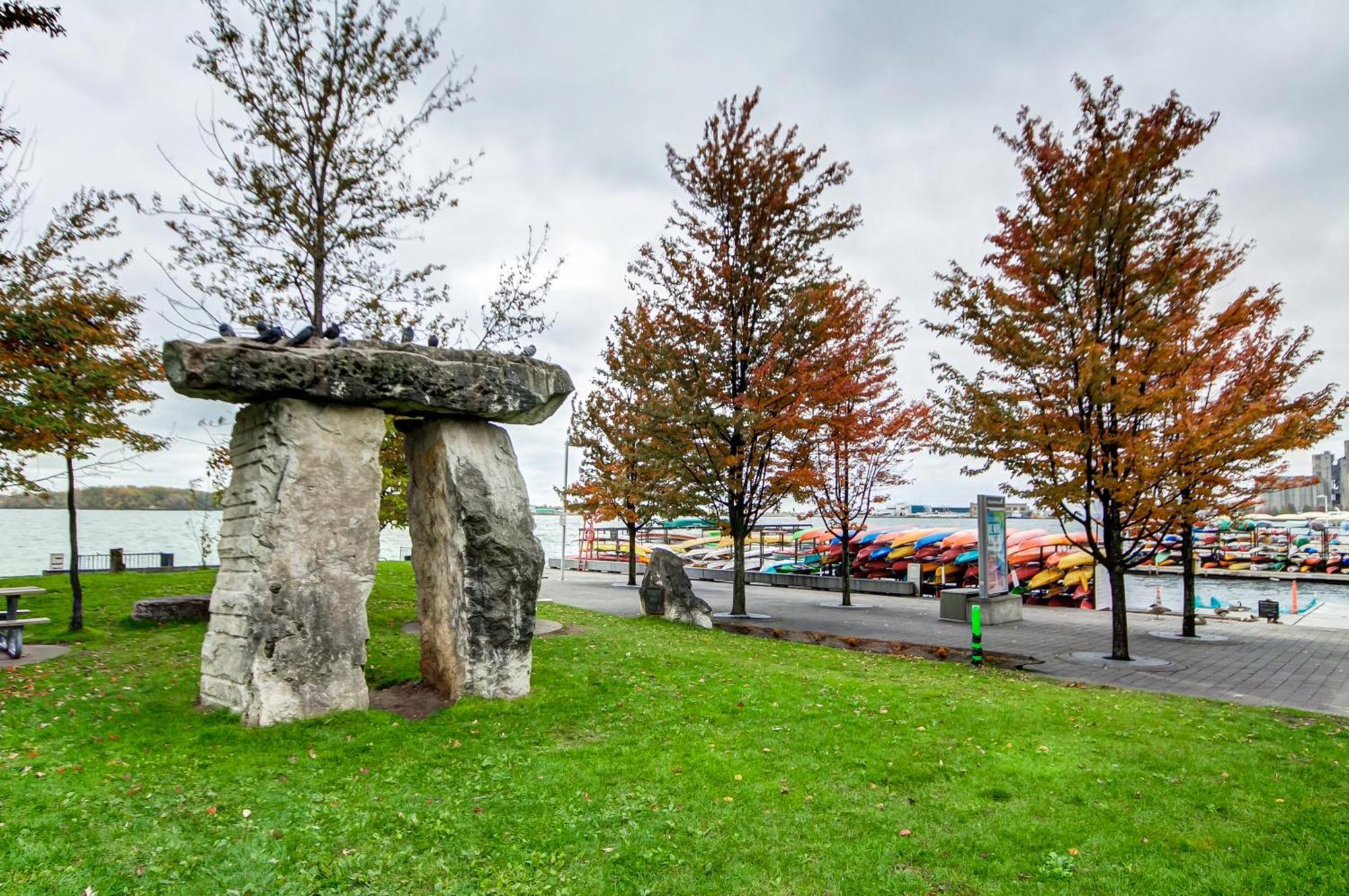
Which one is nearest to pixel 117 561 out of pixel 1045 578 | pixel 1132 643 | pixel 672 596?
pixel 672 596

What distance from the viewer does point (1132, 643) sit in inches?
494

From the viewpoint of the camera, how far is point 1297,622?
1503 centimetres

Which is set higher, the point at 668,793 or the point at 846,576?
the point at 668,793

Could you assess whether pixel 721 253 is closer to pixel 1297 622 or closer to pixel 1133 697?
pixel 1133 697

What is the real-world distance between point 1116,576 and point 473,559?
9.61 m

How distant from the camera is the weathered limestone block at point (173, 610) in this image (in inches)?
423

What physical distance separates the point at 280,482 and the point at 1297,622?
18731mm

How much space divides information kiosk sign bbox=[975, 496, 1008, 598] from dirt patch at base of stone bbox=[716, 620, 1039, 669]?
4069 millimetres

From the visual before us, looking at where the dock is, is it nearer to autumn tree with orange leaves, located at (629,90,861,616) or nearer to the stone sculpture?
autumn tree with orange leaves, located at (629,90,861,616)

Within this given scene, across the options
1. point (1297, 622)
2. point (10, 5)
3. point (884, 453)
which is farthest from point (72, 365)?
point (1297, 622)

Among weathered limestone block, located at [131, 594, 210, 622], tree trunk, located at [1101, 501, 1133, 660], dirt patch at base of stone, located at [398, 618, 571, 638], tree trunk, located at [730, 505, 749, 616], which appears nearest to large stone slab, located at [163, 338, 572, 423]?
dirt patch at base of stone, located at [398, 618, 571, 638]

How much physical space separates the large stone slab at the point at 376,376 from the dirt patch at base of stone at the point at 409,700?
2.85 m

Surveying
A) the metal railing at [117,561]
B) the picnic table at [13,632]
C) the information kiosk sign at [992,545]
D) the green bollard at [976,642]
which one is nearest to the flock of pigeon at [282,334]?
the picnic table at [13,632]

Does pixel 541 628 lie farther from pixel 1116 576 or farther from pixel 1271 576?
pixel 1271 576
